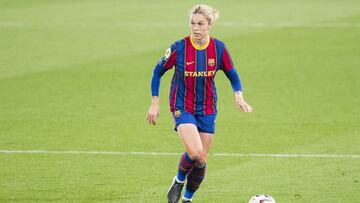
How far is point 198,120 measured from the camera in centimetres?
1030

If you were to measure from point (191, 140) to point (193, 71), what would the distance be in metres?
0.79

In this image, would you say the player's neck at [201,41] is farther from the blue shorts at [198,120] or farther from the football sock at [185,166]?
the football sock at [185,166]

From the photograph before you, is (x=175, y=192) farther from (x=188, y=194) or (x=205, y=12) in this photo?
(x=205, y=12)

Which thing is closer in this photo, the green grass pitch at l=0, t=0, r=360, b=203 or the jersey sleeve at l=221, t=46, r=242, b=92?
the jersey sleeve at l=221, t=46, r=242, b=92

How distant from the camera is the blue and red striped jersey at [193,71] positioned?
1014 cm

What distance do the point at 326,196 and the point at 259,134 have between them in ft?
12.6

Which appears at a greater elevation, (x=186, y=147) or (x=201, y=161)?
(x=186, y=147)

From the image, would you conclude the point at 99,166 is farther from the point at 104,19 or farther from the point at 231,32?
the point at 104,19

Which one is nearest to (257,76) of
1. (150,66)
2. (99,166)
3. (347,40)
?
(150,66)

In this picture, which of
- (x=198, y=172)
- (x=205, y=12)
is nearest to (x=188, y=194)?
(x=198, y=172)

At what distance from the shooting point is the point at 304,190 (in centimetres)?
1102

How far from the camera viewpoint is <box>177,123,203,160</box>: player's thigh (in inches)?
390

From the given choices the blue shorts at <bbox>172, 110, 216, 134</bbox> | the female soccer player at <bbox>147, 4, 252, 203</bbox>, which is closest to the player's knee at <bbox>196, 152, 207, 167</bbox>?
the female soccer player at <bbox>147, 4, 252, 203</bbox>

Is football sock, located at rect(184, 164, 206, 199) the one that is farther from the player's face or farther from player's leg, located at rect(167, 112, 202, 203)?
the player's face
